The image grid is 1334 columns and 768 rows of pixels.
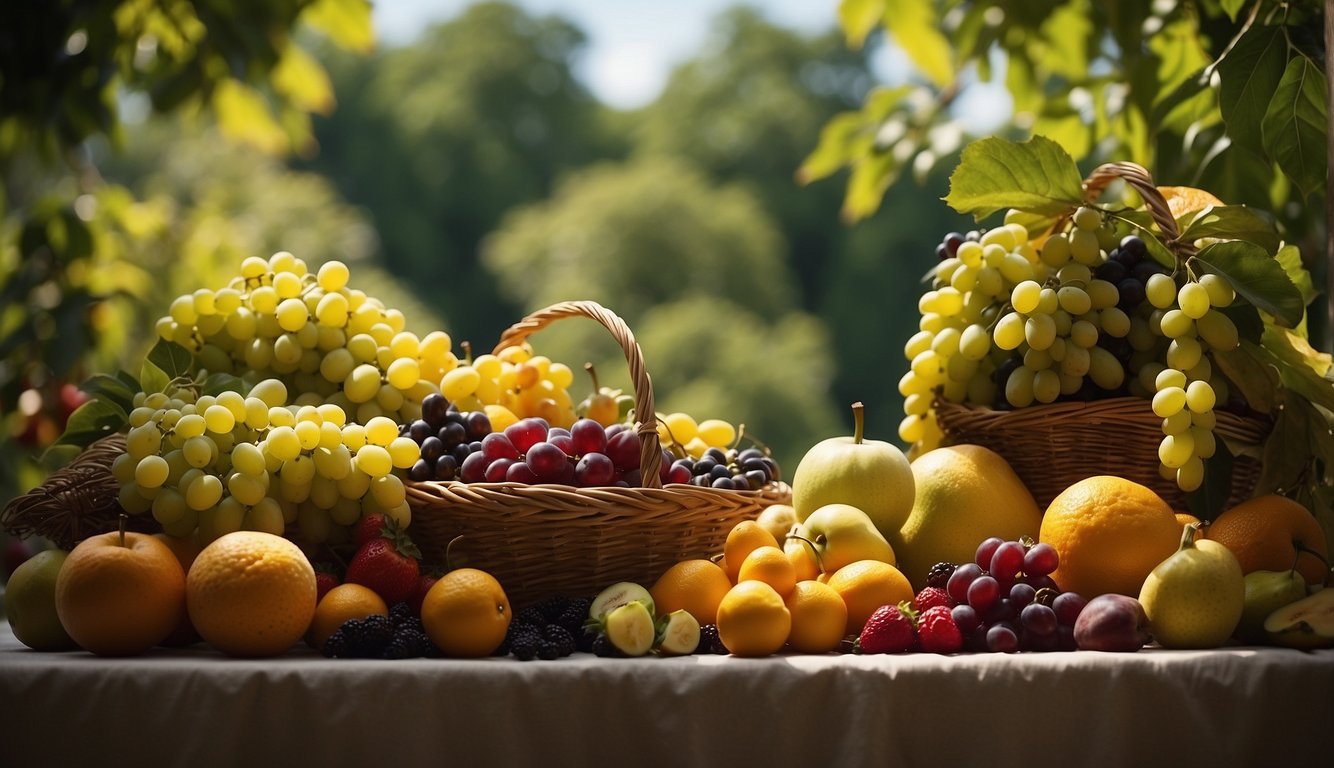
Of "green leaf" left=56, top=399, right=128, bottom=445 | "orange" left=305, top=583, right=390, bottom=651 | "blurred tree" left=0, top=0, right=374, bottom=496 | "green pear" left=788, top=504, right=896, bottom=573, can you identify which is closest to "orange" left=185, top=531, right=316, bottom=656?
"orange" left=305, top=583, right=390, bottom=651

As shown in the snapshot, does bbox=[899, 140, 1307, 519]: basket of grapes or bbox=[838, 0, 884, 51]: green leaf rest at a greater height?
bbox=[838, 0, 884, 51]: green leaf

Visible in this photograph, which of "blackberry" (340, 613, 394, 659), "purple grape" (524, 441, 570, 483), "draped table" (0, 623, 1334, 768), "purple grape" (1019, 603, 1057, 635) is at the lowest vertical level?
"draped table" (0, 623, 1334, 768)

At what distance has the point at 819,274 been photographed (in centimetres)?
2872

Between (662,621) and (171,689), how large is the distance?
445 mm

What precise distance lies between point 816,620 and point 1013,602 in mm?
194

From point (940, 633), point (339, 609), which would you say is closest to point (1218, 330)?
point (940, 633)

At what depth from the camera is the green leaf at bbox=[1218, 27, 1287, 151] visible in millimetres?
1358

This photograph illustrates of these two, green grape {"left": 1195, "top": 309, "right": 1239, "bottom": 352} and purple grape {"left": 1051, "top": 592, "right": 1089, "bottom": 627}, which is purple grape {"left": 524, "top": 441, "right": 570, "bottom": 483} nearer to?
purple grape {"left": 1051, "top": 592, "right": 1089, "bottom": 627}

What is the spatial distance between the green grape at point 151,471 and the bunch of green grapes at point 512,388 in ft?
1.18

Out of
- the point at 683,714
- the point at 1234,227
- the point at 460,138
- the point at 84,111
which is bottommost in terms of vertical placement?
the point at 683,714

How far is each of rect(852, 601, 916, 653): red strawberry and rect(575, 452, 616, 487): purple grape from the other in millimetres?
315

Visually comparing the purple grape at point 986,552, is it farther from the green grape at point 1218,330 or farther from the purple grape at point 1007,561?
the green grape at point 1218,330

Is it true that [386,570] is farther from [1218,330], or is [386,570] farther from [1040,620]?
[1218,330]

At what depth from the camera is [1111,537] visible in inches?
43.9
